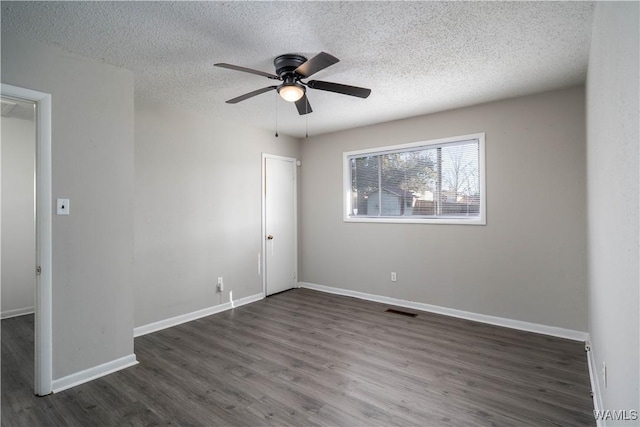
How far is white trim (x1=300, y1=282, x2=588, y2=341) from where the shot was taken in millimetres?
3293

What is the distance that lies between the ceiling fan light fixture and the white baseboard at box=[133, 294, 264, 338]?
285 centimetres

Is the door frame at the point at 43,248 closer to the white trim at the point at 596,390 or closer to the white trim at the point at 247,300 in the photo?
the white trim at the point at 247,300

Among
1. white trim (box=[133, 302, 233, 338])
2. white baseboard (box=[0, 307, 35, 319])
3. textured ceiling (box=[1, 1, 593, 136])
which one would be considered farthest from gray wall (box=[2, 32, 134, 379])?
white baseboard (box=[0, 307, 35, 319])

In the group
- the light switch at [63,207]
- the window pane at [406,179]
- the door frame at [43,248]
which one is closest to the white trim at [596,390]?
the window pane at [406,179]

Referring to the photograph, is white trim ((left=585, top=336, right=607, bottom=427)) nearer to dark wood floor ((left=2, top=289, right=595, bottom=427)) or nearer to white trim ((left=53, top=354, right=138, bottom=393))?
dark wood floor ((left=2, top=289, right=595, bottom=427))

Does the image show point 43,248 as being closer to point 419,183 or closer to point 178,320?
A: point 178,320

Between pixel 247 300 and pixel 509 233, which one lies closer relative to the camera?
pixel 509 233

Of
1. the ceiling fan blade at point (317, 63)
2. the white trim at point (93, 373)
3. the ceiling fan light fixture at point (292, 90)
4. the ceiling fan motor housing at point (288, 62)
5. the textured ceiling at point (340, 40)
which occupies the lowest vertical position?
the white trim at point (93, 373)

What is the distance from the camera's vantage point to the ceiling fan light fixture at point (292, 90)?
2.46 meters

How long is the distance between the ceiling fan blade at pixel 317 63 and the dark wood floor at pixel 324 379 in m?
2.27

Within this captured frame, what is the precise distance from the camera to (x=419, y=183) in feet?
14.3

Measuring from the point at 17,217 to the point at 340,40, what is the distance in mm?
4701

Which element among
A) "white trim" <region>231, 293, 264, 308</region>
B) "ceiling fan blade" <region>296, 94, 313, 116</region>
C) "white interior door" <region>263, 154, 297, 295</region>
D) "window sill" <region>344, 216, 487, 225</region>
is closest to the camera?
"ceiling fan blade" <region>296, 94, 313, 116</region>

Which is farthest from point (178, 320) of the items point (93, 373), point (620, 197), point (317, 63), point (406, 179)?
point (620, 197)
